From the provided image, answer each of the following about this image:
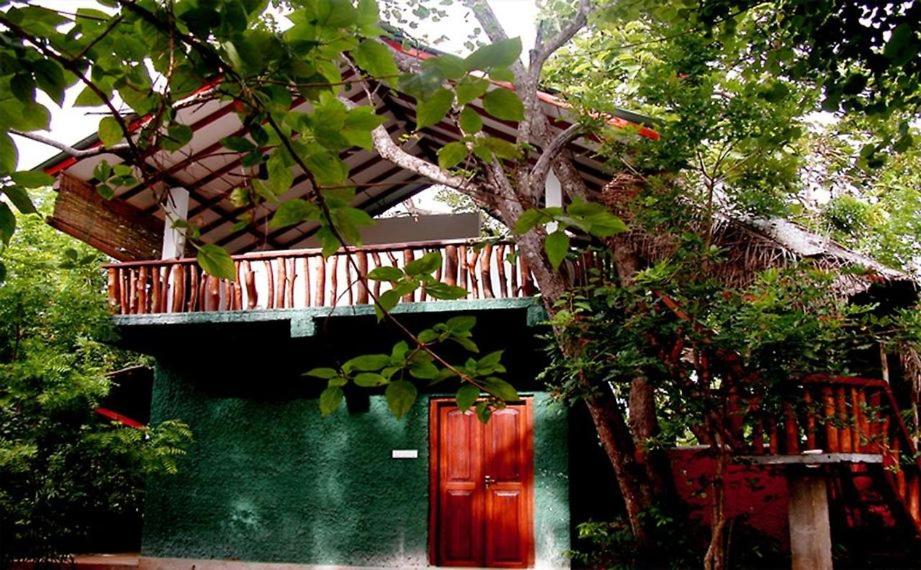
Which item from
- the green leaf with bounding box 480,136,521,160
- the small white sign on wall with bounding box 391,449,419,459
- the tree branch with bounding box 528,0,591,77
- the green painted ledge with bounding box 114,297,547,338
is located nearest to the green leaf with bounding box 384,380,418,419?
the green leaf with bounding box 480,136,521,160

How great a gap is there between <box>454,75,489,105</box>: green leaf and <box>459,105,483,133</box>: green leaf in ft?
0.44

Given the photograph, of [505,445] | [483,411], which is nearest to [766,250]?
[505,445]

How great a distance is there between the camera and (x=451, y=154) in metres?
1.40

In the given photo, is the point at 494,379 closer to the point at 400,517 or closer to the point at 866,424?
the point at 866,424

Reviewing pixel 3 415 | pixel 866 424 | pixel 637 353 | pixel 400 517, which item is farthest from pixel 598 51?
pixel 3 415

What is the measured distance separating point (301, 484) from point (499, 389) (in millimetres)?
8300

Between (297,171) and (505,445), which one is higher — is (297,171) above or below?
above

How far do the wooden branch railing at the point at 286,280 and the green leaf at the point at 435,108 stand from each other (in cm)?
698

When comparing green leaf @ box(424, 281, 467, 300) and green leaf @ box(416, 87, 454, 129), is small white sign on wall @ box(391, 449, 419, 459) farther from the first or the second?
green leaf @ box(416, 87, 454, 129)

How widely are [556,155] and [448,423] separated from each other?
129 inches

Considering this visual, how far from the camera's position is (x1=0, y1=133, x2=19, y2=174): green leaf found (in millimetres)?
1272

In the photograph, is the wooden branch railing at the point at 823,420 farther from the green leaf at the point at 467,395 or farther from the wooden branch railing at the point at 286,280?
the green leaf at the point at 467,395

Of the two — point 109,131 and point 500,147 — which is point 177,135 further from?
point 500,147

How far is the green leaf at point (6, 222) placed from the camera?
4.32 feet
